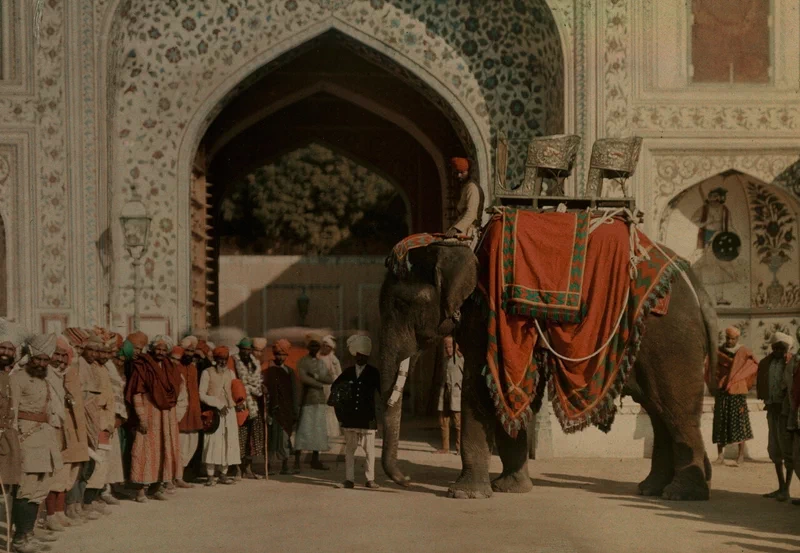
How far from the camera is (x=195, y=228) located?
1619 centimetres

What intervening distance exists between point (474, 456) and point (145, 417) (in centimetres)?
255

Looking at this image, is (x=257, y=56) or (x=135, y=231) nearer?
(x=135, y=231)

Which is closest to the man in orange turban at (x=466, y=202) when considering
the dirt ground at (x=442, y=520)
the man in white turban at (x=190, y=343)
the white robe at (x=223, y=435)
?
the dirt ground at (x=442, y=520)

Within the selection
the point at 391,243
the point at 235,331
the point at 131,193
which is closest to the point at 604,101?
the point at 131,193

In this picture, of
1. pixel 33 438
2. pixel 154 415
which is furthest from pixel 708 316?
pixel 33 438

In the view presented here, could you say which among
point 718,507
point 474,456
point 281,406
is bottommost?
point 718,507

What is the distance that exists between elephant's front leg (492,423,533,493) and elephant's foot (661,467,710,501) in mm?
1173

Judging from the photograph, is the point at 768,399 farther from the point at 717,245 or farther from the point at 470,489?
the point at 717,245

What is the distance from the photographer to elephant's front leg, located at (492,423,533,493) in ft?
37.3

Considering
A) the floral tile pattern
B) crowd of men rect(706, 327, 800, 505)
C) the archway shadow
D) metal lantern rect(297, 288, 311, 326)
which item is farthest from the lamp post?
metal lantern rect(297, 288, 311, 326)

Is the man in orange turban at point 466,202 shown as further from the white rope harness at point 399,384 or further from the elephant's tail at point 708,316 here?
the elephant's tail at point 708,316

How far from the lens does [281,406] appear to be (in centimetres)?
1312

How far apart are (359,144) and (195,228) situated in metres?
4.73

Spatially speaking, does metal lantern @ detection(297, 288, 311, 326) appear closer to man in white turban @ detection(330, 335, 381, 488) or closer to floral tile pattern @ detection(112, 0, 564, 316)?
floral tile pattern @ detection(112, 0, 564, 316)
